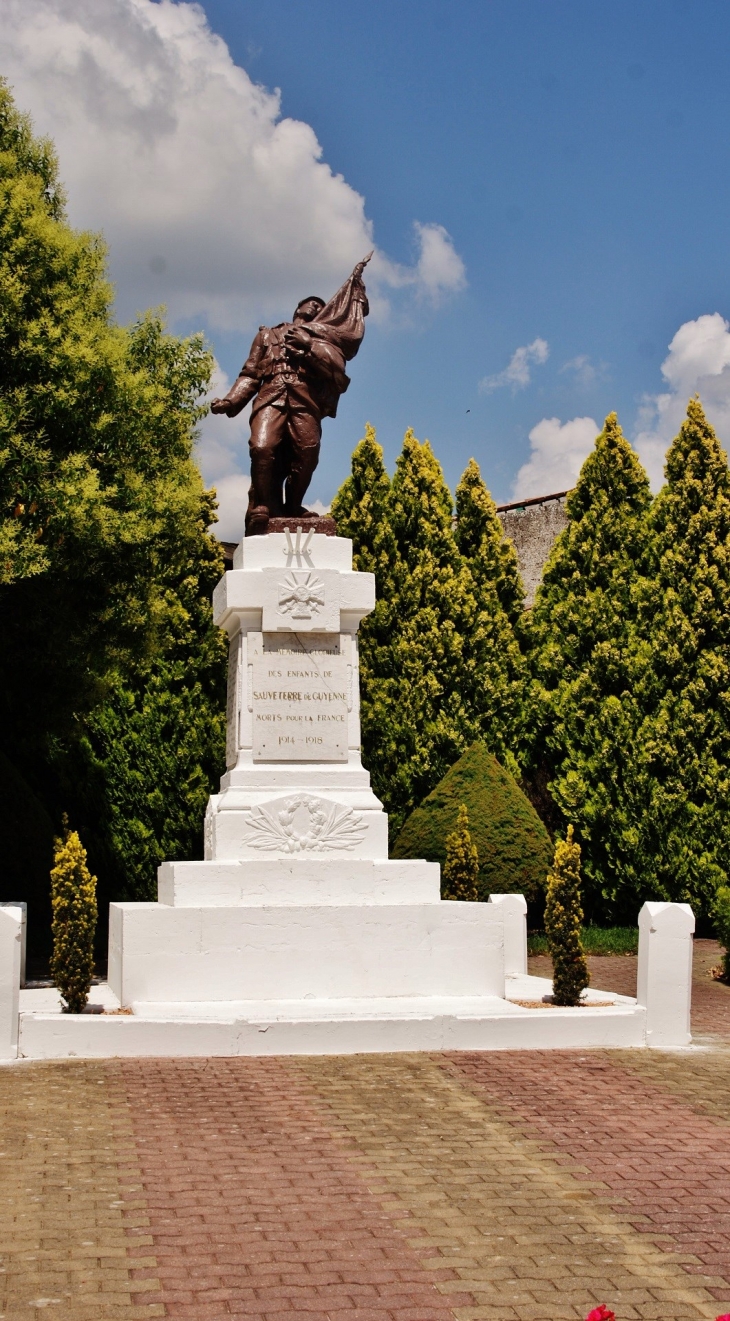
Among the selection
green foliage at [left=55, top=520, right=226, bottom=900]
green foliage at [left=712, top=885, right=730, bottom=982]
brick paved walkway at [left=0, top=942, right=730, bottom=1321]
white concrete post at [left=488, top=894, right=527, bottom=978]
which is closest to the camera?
brick paved walkway at [left=0, top=942, right=730, bottom=1321]

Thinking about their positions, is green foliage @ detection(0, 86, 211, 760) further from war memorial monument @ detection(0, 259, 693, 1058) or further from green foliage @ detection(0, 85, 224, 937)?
war memorial monument @ detection(0, 259, 693, 1058)

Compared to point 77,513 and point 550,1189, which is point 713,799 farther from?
point 550,1189

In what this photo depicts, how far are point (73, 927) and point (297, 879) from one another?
1.81m

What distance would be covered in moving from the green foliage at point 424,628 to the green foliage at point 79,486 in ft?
9.68

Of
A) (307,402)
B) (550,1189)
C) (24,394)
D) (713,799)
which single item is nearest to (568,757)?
(713,799)

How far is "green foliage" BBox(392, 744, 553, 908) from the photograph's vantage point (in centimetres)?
1541

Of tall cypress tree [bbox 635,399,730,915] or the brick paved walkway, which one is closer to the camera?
the brick paved walkway

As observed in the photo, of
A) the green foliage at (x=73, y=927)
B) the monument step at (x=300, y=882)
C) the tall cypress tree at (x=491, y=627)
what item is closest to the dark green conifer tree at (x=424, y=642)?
the tall cypress tree at (x=491, y=627)

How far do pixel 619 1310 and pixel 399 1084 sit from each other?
3428 mm

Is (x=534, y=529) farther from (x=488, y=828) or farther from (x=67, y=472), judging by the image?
(x=67, y=472)

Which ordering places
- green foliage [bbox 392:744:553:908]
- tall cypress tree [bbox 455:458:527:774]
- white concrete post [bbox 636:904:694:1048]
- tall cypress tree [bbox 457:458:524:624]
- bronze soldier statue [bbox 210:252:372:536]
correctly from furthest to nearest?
tall cypress tree [bbox 457:458:524:624], tall cypress tree [bbox 455:458:527:774], green foliage [bbox 392:744:553:908], bronze soldier statue [bbox 210:252:372:536], white concrete post [bbox 636:904:694:1048]

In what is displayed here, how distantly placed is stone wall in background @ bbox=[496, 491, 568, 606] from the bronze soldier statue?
46.0 ft

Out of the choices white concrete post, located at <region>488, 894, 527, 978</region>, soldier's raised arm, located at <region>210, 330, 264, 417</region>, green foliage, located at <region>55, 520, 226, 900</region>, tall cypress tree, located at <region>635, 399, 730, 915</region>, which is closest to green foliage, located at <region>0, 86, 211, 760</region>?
soldier's raised arm, located at <region>210, 330, 264, 417</region>

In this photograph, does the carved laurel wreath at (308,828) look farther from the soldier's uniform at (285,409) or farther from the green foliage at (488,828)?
the green foliage at (488,828)
